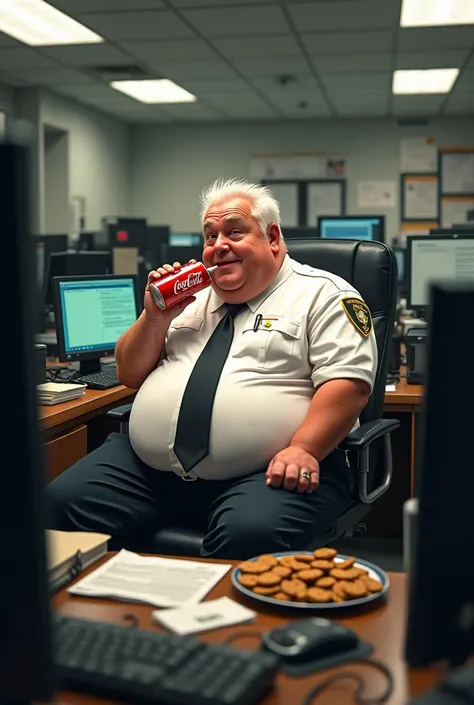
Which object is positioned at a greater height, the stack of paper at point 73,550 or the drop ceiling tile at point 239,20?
the drop ceiling tile at point 239,20

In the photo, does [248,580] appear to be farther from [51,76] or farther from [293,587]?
[51,76]

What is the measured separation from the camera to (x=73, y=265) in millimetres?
3479

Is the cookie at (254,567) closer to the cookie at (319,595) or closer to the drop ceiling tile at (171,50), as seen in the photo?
the cookie at (319,595)

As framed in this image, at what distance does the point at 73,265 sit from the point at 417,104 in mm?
5631

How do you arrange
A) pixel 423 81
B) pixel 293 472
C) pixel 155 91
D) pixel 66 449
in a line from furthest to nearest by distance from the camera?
pixel 155 91 → pixel 423 81 → pixel 66 449 → pixel 293 472

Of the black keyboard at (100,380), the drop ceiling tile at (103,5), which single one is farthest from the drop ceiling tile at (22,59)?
the black keyboard at (100,380)

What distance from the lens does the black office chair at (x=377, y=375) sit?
1842 millimetres

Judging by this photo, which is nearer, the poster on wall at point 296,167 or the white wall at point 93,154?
the white wall at point 93,154

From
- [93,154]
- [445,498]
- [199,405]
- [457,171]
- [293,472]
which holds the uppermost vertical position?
[93,154]

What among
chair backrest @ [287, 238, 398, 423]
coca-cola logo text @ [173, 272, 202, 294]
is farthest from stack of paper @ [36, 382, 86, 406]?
chair backrest @ [287, 238, 398, 423]

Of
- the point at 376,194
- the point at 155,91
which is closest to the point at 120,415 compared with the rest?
the point at 155,91

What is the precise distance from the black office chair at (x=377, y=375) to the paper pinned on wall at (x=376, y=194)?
6947 millimetres

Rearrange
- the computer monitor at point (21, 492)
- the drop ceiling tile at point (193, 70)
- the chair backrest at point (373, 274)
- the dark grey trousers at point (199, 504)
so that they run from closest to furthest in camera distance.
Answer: the computer monitor at point (21, 492) → the dark grey trousers at point (199, 504) → the chair backrest at point (373, 274) → the drop ceiling tile at point (193, 70)

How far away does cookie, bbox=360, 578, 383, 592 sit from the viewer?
1.01 m
